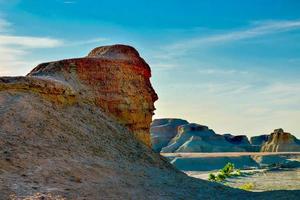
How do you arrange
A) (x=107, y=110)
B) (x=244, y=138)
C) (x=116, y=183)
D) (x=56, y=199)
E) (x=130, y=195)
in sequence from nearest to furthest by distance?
(x=56, y=199) < (x=130, y=195) < (x=116, y=183) < (x=107, y=110) < (x=244, y=138)

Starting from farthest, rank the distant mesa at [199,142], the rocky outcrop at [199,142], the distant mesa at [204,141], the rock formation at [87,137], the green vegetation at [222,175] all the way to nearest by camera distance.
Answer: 1. the distant mesa at [199,142]
2. the rocky outcrop at [199,142]
3. the distant mesa at [204,141]
4. the green vegetation at [222,175]
5. the rock formation at [87,137]

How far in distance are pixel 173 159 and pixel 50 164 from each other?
289ft

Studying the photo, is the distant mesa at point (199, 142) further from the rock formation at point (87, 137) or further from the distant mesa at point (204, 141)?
the rock formation at point (87, 137)

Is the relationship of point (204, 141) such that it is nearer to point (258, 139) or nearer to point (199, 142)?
point (199, 142)

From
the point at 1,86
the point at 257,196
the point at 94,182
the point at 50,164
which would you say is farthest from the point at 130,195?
the point at 1,86

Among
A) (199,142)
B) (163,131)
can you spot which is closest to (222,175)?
(199,142)

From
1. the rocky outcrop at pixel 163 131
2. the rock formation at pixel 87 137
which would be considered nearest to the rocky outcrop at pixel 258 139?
the rocky outcrop at pixel 163 131

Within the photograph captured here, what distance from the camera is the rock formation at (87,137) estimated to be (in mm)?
15812

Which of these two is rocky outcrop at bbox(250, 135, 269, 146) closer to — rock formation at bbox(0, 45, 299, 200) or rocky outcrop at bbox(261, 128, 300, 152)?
rocky outcrop at bbox(261, 128, 300, 152)

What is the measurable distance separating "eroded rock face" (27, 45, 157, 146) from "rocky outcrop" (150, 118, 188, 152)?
123699 mm

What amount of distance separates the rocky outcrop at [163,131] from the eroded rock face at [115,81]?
124 meters

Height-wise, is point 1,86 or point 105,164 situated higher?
point 1,86

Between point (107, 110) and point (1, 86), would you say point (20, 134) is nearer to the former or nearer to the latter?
point (1, 86)

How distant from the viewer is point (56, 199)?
1365 cm
